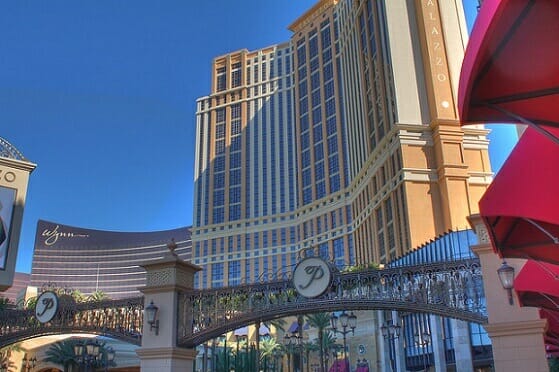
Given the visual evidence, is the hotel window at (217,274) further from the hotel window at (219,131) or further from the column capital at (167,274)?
the column capital at (167,274)

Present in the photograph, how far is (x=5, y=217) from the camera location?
2892 centimetres

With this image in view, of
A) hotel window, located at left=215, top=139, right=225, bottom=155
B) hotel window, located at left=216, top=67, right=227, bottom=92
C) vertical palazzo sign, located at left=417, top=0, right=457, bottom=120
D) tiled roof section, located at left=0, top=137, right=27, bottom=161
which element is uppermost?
hotel window, located at left=216, top=67, right=227, bottom=92

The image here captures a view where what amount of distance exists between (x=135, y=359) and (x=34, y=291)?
2134 centimetres

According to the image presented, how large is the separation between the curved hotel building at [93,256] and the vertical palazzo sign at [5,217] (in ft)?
438

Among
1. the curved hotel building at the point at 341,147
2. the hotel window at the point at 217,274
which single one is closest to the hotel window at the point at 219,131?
the curved hotel building at the point at 341,147

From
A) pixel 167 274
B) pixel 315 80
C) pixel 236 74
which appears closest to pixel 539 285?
pixel 167 274

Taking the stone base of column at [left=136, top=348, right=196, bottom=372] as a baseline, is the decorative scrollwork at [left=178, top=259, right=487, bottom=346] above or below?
above

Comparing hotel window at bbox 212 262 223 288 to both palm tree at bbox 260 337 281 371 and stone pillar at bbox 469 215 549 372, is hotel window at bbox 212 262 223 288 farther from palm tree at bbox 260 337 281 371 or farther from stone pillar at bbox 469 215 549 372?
stone pillar at bbox 469 215 549 372

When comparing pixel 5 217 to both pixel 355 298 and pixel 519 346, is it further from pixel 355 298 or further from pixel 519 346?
pixel 519 346

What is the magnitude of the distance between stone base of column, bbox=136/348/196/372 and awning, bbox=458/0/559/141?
11505 mm

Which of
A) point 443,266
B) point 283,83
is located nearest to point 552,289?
point 443,266

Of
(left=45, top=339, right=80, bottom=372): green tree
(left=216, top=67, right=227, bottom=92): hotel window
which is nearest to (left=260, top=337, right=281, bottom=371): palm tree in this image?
(left=45, top=339, right=80, bottom=372): green tree

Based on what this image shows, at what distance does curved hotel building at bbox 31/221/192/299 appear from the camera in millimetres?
164125

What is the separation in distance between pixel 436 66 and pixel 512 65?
5801 cm
